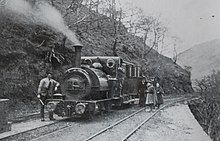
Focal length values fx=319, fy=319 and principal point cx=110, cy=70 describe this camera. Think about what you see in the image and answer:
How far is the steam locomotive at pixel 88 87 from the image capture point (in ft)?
39.5

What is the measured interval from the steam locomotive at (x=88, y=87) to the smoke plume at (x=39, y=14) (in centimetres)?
498

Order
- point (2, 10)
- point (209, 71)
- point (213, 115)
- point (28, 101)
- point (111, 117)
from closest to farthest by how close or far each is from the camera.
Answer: point (111, 117) → point (28, 101) → point (2, 10) → point (213, 115) → point (209, 71)

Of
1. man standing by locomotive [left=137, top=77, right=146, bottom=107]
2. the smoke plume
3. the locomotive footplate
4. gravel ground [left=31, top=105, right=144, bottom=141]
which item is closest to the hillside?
man standing by locomotive [left=137, top=77, right=146, bottom=107]

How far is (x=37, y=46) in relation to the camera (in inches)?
701

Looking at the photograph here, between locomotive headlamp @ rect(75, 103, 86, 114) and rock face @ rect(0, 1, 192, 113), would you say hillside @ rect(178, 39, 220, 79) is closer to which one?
rock face @ rect(0, 1, 192, 113)

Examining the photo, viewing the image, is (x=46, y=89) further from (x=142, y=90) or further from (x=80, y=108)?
(x=142, y=90)

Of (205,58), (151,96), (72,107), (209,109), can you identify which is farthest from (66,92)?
(205,58)

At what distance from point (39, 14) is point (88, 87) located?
37.4 ft

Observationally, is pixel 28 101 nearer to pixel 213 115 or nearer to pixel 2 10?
pixel 2 10

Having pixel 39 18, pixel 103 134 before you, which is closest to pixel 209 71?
pixel 39 18

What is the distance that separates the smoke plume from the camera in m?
19.0

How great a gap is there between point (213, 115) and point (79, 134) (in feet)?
87.0

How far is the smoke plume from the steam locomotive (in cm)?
498

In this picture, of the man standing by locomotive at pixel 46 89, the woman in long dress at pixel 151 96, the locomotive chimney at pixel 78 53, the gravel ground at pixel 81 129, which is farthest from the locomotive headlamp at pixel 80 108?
the woman in long dress at pixel 151 96
